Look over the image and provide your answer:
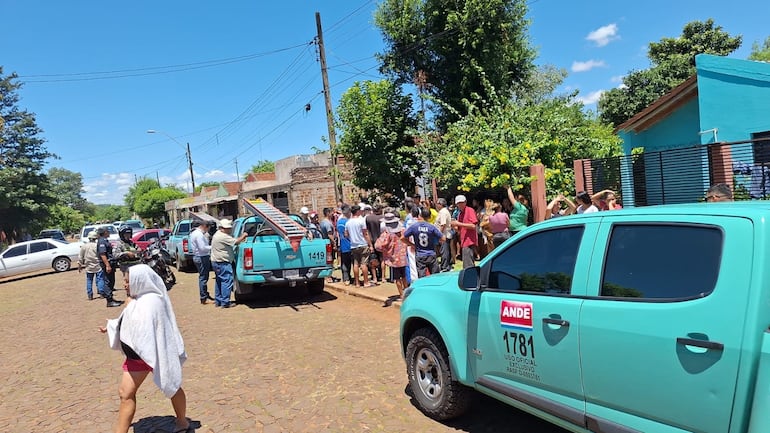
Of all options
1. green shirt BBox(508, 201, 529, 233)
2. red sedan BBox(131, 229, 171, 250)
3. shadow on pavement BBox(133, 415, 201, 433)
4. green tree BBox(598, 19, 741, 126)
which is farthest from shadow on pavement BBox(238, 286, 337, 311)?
green tree BBox(598, 19, 741, 126)

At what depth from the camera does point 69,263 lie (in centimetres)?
2248

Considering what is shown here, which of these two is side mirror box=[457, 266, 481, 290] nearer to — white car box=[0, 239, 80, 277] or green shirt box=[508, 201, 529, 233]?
green shirt box=[508, 201, 529, 233]

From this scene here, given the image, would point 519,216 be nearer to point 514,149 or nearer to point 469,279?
point 514,149

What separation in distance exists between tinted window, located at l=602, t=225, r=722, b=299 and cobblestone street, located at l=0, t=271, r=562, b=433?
1.79m

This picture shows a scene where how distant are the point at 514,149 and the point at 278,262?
6.44m

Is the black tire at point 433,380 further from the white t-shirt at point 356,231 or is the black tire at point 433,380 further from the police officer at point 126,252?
the white t-shirt at point 356,231

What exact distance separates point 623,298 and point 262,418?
3.30 meters

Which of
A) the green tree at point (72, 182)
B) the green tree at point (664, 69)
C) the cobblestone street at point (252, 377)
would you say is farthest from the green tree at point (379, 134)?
the green tree at point (72, 182)

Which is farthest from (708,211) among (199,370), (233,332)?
(233,332)

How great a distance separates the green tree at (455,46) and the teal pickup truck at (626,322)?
509 inches

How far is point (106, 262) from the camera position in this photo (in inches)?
433

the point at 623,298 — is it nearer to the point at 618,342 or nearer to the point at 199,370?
the point at 618,342

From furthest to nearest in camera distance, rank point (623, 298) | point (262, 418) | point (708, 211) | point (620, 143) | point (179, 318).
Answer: point (620, 143) → point (179, 318) → point (262, 418) → point (623, 298) → point (708, 211)

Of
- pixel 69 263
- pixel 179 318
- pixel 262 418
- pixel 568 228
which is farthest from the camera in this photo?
pixel 69 263
